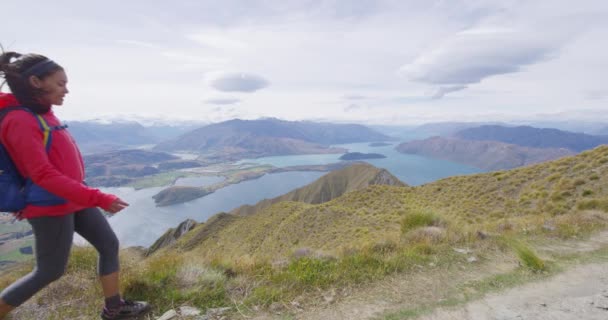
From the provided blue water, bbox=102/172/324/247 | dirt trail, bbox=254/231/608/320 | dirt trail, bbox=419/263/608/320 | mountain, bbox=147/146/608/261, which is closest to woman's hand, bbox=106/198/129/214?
dirt trail, bbox=254/231/608/320

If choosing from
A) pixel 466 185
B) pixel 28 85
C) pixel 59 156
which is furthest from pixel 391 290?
pixel 466 185

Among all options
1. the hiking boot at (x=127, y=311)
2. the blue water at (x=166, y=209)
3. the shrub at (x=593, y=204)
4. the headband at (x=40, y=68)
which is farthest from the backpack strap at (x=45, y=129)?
the blue water at (x=166, y=209)

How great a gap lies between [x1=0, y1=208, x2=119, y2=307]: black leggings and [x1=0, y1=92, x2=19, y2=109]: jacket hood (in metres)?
0.99

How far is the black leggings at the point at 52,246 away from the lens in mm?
2381

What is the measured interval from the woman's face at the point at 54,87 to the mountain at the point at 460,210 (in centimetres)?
323

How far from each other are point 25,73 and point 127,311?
2.53m

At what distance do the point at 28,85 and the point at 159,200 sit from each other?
6994 inches

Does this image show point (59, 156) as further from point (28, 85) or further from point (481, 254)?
point (481, 254)

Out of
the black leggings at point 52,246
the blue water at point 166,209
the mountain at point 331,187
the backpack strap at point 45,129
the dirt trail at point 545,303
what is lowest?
the blue water at point 166,209

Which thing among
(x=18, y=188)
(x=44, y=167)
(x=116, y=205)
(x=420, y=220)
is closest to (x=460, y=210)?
(x=420, y=220)

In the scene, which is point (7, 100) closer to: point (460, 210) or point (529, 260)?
point (529, 260)

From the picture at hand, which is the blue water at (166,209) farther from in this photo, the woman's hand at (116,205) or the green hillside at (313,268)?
the woman's hand at (116,205)

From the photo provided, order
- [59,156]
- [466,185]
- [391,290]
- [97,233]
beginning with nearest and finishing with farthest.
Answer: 1. [59,156]
2. [97,233]
3. [391,290]
4. [466,185]

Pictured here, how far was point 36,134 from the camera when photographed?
219 cm
